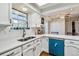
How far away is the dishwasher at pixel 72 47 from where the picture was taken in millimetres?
2551

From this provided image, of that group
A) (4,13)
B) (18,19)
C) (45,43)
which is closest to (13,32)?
(18,19)

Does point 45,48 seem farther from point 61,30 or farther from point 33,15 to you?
point 61,30

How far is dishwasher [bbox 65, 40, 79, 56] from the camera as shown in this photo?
2.55m

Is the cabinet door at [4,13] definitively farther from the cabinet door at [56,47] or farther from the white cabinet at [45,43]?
the white cabinet at [45,43]

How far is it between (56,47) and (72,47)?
1.96 ft

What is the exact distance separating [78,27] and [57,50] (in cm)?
385

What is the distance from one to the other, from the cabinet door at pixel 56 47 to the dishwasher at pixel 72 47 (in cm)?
17

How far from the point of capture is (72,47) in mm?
2639

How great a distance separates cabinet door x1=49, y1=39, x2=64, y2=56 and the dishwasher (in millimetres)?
173

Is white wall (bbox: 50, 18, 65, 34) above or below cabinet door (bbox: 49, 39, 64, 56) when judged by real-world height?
above

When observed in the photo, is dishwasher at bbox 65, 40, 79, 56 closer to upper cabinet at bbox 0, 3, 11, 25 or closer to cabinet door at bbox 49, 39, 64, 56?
cabinet door at bbox 49, 39, 64, 56

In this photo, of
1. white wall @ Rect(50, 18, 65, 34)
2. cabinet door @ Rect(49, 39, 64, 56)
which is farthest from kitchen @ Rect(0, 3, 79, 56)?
white wall @ Rect(50, 18, 65, 34)

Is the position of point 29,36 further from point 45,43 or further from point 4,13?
point 4,13

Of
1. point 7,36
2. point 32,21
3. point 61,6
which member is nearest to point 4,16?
point 7,36
